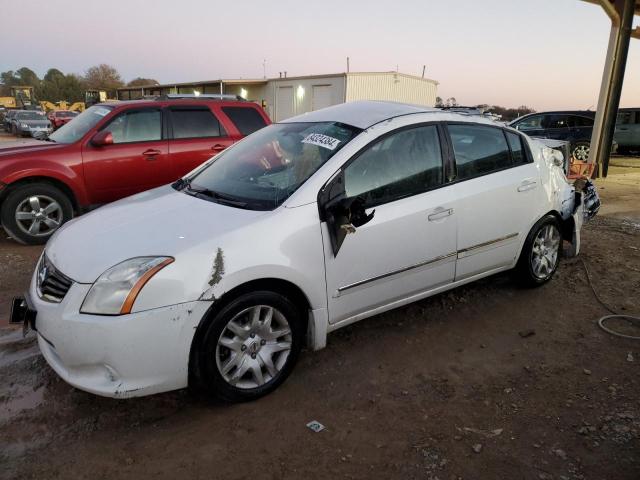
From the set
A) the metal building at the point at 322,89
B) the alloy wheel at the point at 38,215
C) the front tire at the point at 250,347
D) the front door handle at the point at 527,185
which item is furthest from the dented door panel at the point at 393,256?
the metal building at the point at 322,89

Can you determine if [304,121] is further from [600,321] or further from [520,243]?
[600,321]

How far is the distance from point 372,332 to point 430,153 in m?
1.42

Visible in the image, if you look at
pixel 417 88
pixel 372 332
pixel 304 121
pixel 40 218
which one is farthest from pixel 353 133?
pixel 417 88

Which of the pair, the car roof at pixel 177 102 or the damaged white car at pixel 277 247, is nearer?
the damaged white car at pixel 277 247

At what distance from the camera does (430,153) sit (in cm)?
353

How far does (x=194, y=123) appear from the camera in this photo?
6.79m

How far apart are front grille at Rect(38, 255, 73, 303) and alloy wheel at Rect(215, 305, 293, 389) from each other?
0.87m

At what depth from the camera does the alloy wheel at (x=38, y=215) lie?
18.9 ft

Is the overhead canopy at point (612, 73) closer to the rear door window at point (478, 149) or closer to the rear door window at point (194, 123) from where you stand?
the rear door window at point (194, 123)

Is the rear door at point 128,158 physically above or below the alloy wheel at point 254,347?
above

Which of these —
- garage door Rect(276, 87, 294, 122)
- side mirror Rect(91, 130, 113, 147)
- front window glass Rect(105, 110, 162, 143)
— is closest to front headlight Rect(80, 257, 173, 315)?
side mirror Rect(91, 130, 113, 147)

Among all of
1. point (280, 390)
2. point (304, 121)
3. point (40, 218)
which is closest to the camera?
point (280, 390)

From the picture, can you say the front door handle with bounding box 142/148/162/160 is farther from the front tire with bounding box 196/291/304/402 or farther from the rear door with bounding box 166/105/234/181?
the front tire with bounding box 196/291/304/402

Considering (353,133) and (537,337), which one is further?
(537,337)
